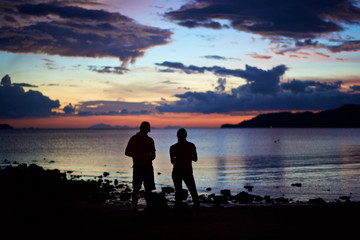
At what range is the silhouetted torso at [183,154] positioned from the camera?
414 inches

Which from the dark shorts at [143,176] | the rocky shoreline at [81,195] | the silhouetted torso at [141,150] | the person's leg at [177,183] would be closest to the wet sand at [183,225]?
the person's leg at [177,183]

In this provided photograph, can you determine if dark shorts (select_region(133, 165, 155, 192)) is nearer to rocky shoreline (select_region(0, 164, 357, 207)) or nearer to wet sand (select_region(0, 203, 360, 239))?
wet sand (select_region(0, 203, 360, 239))

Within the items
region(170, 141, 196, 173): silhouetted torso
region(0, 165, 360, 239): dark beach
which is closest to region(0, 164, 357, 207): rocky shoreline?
region(0, 165, 360, 239): dark beach

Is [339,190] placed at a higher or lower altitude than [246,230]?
lower

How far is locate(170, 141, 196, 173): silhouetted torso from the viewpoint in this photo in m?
10.5

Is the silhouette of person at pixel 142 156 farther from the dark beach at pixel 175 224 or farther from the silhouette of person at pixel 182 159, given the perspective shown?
the dark beach at pixel 175 224

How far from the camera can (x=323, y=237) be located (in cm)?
845

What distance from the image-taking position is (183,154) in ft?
34.7

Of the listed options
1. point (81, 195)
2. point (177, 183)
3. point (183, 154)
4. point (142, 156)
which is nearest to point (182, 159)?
point (183, 154)

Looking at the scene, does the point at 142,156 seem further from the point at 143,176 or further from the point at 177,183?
the point at 177,183

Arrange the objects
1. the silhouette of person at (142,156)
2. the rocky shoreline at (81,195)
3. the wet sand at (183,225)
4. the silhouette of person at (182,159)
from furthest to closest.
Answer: the rocky shoreline at (81,195) < the silhouette of person at (142,156) < the silhouette of person at (182,159) < the wet sand at (183,225)

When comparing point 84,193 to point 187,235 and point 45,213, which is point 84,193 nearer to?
point 45,213

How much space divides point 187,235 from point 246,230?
1690 millimetres

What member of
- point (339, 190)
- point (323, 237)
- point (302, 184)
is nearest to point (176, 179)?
point (323, 237)
